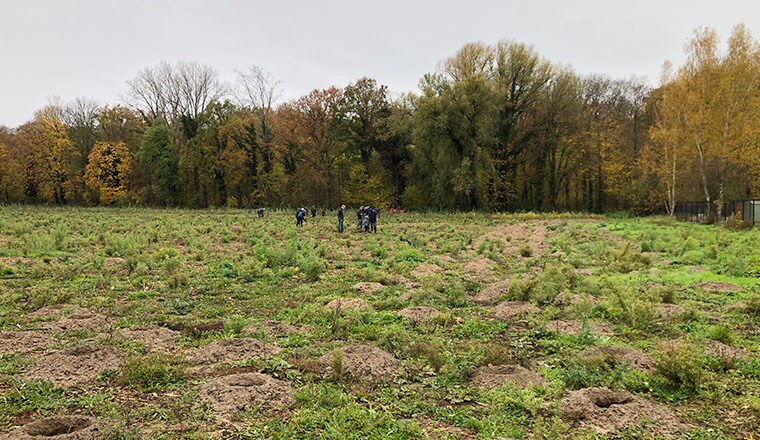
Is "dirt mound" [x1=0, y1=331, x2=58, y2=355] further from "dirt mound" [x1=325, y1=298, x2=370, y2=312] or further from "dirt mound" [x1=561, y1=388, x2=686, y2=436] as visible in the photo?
"dirt mound" [x1=561, y1=388, x2=686, y2=436]

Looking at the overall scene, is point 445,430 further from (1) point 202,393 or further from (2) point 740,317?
(2) point 740,317

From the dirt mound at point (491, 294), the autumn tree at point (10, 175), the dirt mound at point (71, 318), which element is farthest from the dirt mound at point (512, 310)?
the autumn tree at point (10, 175)

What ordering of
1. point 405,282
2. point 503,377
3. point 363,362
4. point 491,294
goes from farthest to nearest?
point 405,282
point 491,294
point 363,362
point 503,377

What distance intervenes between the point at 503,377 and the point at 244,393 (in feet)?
10.8

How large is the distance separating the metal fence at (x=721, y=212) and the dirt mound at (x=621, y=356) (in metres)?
25.2

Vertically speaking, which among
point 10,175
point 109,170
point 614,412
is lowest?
point 614,412

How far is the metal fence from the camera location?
89.4ft

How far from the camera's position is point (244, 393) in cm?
562

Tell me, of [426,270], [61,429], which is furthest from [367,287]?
[61,429]

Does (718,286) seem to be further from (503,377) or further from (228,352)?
(228,352)

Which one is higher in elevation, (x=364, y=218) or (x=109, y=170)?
(x=109, y=170)

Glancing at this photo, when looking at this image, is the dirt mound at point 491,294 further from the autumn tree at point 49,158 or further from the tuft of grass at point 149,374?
the autumn tree at point 49,158

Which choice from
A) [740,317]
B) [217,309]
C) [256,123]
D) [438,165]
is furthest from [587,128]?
[217,309]

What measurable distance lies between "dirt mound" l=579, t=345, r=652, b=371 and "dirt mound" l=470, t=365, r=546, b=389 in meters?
0.99
